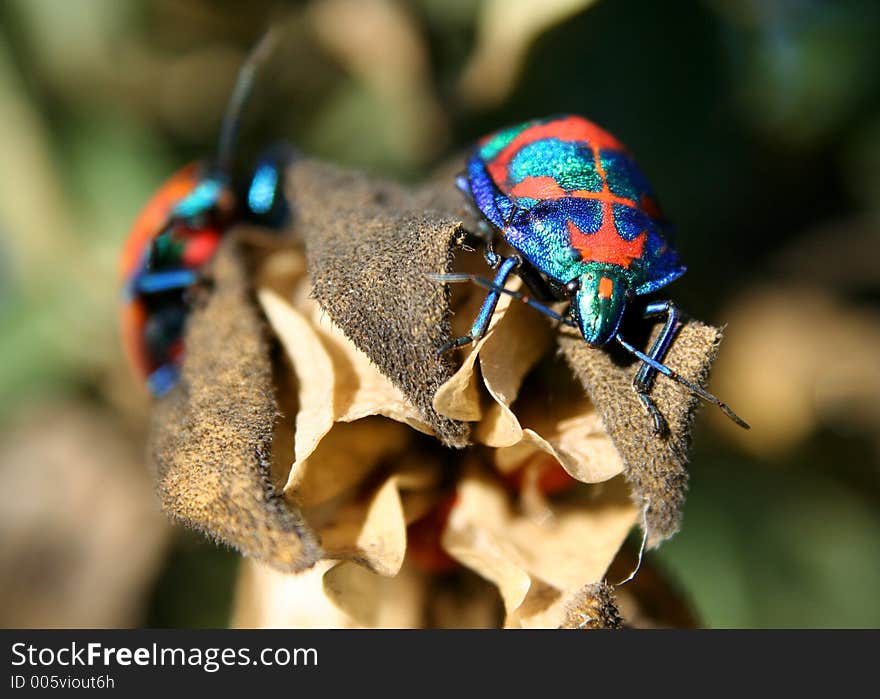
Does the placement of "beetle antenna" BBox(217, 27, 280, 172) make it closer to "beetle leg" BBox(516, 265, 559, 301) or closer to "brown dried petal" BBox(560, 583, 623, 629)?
"beetle leg" BBox(516, 265, 559, 301)

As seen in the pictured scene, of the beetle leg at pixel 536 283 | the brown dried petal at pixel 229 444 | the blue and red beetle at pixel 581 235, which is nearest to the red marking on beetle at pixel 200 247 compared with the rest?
the brown dried petal at pixel 229 444

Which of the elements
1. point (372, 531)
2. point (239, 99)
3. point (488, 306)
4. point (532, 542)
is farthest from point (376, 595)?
point (239, 99)

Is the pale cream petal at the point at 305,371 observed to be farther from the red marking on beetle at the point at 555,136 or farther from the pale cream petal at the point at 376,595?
the red marking on beetle at the point at 555,136

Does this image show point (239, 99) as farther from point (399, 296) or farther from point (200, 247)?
point (399, 296)

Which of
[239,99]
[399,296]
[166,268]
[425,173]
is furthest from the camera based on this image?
[425,173]

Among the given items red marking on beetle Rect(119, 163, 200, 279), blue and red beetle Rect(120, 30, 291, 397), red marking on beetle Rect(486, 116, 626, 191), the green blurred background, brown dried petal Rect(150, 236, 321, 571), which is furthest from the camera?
the green blurred background

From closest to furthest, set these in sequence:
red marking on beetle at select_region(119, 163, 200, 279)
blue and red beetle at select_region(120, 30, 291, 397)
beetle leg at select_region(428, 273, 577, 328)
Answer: beetle leg at select_region(428, 273, 577, 328), blue and red beetle at select_region(120, 30, 291, 397), red marking on beetle at select_region(119, 163, 200, 279)

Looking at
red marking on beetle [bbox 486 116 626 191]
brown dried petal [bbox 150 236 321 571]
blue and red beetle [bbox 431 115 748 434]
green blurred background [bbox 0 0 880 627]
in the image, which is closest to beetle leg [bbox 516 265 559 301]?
blue and red beetle [bbox 431 115 748 434]
